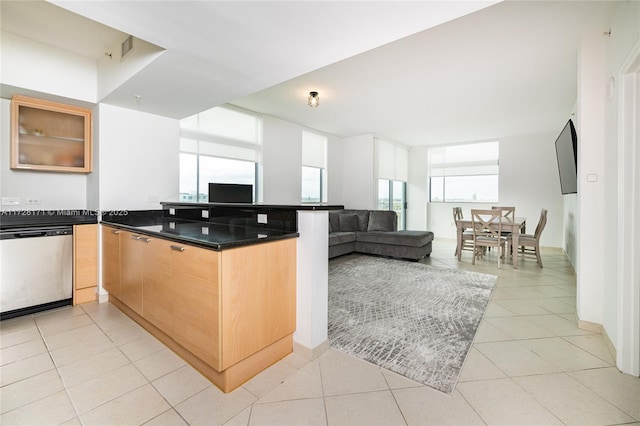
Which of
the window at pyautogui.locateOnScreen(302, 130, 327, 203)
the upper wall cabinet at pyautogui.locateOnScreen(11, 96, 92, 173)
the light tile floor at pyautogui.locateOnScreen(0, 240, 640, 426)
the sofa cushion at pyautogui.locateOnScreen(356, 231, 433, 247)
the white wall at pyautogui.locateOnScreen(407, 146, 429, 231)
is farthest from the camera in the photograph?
the white wall at pyautogui.locateOnScreen(407, 146, 429, 231)

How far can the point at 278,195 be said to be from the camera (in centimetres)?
530

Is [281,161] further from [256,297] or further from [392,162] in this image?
[256,297]

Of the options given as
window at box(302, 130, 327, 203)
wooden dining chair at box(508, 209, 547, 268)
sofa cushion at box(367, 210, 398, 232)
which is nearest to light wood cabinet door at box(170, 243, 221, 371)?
window at box(302, 130, 327, 203)

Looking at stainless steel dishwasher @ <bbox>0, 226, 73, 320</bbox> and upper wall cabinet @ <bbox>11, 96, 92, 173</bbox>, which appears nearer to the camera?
stainless steel dishwasher @ <bbox>0, 226, 73, 320</bbox>

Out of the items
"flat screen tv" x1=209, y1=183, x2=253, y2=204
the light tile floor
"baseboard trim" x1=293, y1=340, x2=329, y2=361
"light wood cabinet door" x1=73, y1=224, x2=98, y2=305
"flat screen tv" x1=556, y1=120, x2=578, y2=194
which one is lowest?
the light tile floor

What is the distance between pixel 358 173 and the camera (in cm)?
686

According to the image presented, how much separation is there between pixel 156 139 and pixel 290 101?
2.01 meters

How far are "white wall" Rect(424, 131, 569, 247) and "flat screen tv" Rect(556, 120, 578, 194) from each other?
2742 millimetres

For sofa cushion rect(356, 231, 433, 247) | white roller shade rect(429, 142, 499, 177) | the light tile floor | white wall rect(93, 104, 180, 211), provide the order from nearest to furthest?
the light tile floor
white wall rect(93, 104, 180, 211)
sofa cushion rect(356, 231, 433, 247)
white roller shade rect(429, 142, 499, 177)

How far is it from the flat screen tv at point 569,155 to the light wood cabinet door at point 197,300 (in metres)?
4.02

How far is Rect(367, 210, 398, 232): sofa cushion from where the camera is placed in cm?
561

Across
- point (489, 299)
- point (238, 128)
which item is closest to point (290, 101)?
point (238, 128)

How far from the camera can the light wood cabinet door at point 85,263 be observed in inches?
113

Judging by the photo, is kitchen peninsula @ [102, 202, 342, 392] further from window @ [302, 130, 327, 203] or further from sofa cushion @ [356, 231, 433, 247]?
window @ [302, 130, 327, 203]
